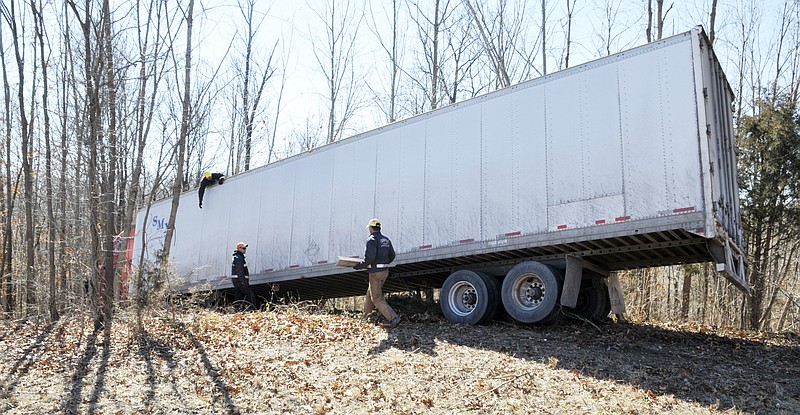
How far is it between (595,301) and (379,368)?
4.94 meters

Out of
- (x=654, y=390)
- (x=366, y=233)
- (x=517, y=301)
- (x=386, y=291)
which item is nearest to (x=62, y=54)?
(x=366, y=233)

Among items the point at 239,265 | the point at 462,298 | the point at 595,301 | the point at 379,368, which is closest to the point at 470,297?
the point at 462,298

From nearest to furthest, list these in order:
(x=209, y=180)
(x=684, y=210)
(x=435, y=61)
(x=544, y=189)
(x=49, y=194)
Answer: (x=684, y=210)
(x=544, y=189)
(x=49, y=194)
(x=209, y=180)
(x=435, y=61)

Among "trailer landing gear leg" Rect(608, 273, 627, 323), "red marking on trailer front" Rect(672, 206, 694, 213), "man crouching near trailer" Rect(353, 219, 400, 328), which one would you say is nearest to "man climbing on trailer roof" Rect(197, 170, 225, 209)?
"man crouching near trailer" Rect(353, 219, 400, 328)

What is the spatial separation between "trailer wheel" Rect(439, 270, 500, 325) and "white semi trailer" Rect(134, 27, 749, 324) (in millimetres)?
24

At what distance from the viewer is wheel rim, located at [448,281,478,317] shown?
10.7 metres

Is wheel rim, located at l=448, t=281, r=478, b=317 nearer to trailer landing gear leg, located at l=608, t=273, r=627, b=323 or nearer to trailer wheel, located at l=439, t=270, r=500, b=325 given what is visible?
trailer wheel, located at l=439, t=270, r=500, b=325

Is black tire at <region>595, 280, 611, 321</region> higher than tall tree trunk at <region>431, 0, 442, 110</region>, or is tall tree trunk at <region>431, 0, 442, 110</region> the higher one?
tall tree trunk at <region>431, 0, 442, 110</region>

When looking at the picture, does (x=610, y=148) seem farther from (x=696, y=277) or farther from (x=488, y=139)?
(x=696, y=277)

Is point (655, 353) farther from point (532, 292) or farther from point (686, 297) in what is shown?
point (686, 297)

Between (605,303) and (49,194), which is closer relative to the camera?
(605,303)

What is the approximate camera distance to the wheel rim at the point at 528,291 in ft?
32.6

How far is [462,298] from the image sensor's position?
1084 cm

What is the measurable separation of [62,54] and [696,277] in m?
15.8
